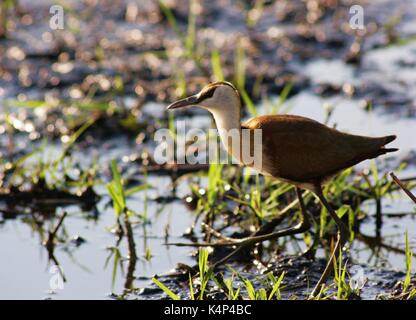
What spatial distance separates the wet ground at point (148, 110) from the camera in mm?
5945

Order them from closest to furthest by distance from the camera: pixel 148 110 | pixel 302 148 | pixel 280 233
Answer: pixel 302 148 < pixel 280 233 < pixel 148 110

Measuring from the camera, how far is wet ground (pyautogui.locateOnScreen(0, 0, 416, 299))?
595cm

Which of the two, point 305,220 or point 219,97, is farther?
point 305,220

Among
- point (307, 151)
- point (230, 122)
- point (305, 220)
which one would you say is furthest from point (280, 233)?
point (230, 122)

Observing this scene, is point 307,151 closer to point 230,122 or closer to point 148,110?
point 230,122

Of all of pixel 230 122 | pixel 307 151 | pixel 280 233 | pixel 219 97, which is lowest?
pixel 280 233

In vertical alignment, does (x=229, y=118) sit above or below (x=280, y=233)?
above

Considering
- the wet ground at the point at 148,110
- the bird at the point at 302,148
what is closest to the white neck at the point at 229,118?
the bird at the point at 302,148

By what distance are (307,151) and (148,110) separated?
294cm

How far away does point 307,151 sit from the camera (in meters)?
5.64

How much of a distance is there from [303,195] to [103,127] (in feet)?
7.59

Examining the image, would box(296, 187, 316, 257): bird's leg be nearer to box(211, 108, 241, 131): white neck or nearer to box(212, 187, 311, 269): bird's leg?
box(212, 187, 311, 269): bird's leg

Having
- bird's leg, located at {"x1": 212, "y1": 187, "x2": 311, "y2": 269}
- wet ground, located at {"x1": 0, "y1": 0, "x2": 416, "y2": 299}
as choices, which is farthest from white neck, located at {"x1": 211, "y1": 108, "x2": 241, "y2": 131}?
wet ground, located at {"x1": 0, "y1": 0, "x2": 416, "y2": 299}
